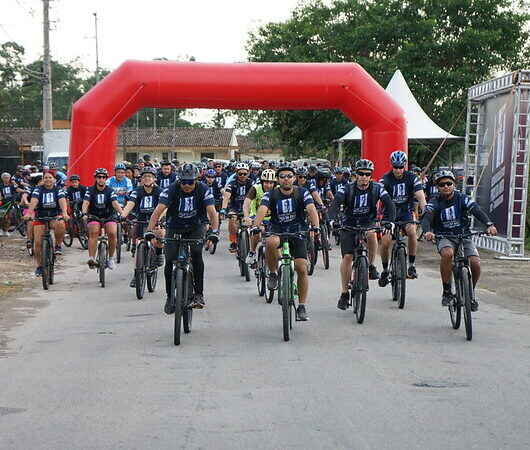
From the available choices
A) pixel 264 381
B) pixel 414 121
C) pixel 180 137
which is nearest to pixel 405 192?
pixel 264 381

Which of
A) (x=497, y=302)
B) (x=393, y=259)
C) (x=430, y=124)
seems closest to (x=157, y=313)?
(x=393, y=259)

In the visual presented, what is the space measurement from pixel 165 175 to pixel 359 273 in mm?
8194

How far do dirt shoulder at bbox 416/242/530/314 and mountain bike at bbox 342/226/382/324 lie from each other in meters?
2.60

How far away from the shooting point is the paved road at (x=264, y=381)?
18.3 feet

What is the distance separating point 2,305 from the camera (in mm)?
12031

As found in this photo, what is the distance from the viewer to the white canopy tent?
2647 cm

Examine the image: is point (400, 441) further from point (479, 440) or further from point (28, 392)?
point (28, 392)

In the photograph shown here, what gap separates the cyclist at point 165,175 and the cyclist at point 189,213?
7306mm

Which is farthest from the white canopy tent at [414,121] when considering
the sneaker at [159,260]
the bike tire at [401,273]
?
the bike tire at [401,273]

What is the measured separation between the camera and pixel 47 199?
13930 millimetres

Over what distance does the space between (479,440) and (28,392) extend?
3.55 metres

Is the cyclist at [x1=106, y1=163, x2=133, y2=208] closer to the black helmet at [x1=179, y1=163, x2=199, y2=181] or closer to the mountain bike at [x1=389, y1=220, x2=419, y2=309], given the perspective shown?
the mountain bike at [x1=389, y1=220, x2=419, y2=309]

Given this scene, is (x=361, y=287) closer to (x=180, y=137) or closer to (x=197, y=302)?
(x=197, y=302)

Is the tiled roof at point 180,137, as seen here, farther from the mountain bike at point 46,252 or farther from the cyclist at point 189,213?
the cyclist at point 189,213
